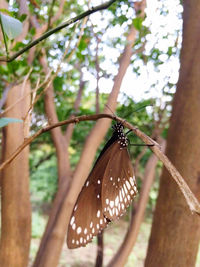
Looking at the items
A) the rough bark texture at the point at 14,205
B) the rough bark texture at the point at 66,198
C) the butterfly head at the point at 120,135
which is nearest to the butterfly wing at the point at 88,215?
the butterfly head at the point at 120,135

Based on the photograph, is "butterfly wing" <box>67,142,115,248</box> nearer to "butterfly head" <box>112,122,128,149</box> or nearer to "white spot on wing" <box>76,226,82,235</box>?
"white spot on wing" <box>76,226,82,235</box>

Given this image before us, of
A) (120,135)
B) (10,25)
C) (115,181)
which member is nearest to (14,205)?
(115,181)

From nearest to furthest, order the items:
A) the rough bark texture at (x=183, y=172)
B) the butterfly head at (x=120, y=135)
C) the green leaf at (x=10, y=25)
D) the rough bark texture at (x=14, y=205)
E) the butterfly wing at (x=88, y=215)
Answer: the green leaf at (x=10, y=25)
the butterfly head at (x=120, y=135)
the butterfly wing at (x=88, y=215)
the rough bark texture at (x=183, y=172)
the rough bark texture at (x=14, y=205)

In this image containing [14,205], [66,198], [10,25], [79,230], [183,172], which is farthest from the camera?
[66,198]

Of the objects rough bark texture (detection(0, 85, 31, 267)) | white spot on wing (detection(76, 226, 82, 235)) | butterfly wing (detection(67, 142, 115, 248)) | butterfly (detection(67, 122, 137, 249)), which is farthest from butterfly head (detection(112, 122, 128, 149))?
rough bark texture (detection(0, 85, 31, 267))

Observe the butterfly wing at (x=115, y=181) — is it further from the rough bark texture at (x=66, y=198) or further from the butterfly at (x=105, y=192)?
the rough bark texture at (x=66, y=198)

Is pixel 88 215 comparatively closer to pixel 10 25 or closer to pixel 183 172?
pixel 183 172

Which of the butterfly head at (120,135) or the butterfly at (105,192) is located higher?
the butterfly head at (120,135)

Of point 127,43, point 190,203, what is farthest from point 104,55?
point 190,203
